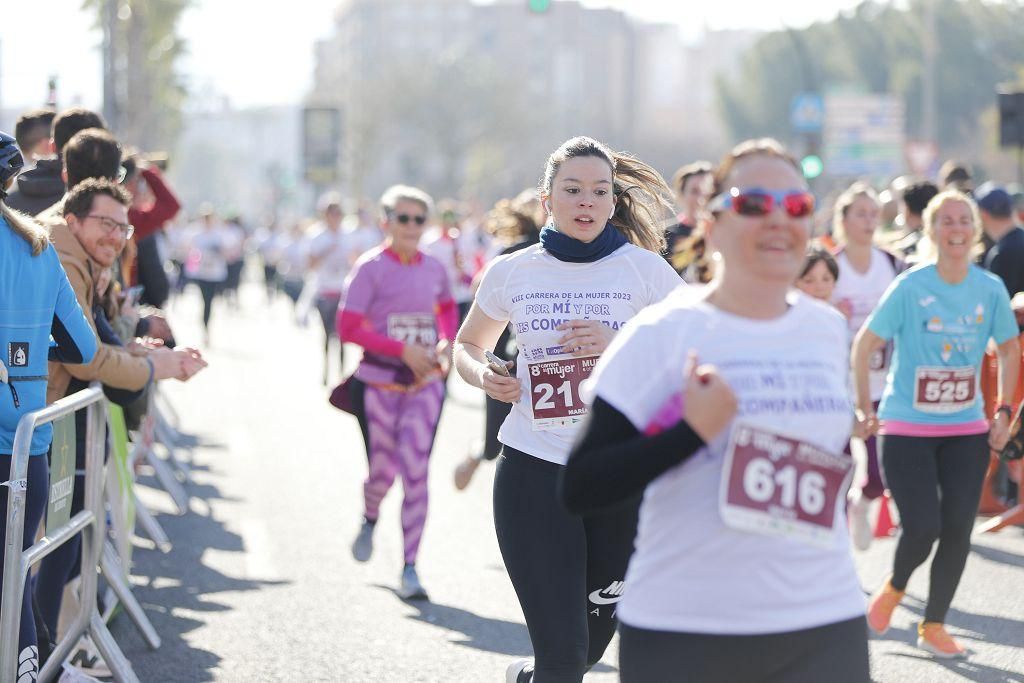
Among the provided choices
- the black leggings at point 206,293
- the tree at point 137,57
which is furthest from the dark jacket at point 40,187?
the tree at point 137,57

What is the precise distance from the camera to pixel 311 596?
7.70m

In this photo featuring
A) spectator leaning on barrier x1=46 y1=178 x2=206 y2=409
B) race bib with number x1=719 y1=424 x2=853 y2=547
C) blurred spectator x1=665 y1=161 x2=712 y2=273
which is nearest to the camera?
race bib with number x1=719 y1=424 x2=853 y2=547

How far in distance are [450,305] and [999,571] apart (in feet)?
10.3

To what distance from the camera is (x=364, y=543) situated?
26.9 feet

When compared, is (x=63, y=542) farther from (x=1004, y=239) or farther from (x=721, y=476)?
(x=1004, y=239)

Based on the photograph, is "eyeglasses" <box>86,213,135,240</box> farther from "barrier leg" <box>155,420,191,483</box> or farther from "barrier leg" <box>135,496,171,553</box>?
"barrier leg" <box>155,420,191,483</box>

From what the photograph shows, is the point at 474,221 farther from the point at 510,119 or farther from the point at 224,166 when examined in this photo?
the point at 224,166

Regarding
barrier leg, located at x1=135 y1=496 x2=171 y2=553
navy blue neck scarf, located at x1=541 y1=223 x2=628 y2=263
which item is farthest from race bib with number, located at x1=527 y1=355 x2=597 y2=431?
barrier leg, located at x1=135 y1=496 x2=171 y2=553

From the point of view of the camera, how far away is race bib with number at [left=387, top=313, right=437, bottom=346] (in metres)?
8.23

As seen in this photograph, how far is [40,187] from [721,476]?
16.2ft

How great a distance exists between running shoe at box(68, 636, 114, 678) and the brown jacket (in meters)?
0.99

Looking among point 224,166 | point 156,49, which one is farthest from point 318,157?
point 224,166

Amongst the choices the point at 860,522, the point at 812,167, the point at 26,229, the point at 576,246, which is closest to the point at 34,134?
the point at 26,229

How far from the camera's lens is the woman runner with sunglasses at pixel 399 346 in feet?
26.2
